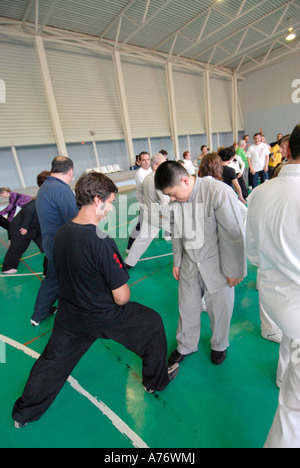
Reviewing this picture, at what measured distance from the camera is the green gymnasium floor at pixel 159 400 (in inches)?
72.3

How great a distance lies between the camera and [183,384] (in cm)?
222

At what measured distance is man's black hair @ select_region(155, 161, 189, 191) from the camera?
183 cm

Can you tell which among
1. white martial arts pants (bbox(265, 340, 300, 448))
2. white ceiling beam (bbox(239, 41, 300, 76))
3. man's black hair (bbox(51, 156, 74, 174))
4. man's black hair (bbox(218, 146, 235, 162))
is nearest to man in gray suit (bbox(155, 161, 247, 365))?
white martial arts pants (bbox(265, 340, 300, 448))

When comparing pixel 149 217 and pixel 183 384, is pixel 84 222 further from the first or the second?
pixel 149 217

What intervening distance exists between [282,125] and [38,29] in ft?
57.9

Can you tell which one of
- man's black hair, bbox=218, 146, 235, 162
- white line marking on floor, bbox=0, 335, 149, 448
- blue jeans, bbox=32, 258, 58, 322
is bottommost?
white line marking on floor, bbox=0, 335, 149, 448

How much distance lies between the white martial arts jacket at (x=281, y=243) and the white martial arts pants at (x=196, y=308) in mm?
749

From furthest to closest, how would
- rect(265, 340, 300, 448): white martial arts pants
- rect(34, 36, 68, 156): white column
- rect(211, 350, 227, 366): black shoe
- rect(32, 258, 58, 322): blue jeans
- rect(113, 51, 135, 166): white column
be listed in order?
rect(113, 51, 135, 166): white column → rect(34, 36, 68, 156): white column → rect(32, 258, 58, 322): blue jeans → rect(211, 350, 227, 366): black shoe → rect(265, 340, 300, 448): white martial arts pants

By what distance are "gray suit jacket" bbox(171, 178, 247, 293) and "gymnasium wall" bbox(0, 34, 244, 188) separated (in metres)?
10.8

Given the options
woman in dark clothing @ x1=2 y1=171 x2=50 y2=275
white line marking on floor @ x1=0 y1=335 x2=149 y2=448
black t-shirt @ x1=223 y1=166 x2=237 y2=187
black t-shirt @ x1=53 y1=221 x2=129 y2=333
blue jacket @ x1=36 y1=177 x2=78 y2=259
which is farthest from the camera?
black t-shirt @ x1=223 y1=166 x2=237 y2=187

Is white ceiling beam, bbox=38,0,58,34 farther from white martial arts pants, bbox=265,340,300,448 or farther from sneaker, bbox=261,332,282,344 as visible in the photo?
white martial arts pants, bbox=265,340,300,448

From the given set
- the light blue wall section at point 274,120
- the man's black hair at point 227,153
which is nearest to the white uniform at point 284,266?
the man's black hair at point 227,153

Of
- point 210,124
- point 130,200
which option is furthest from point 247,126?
point 130,200

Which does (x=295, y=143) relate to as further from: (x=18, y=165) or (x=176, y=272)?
(x=18, y=165)
